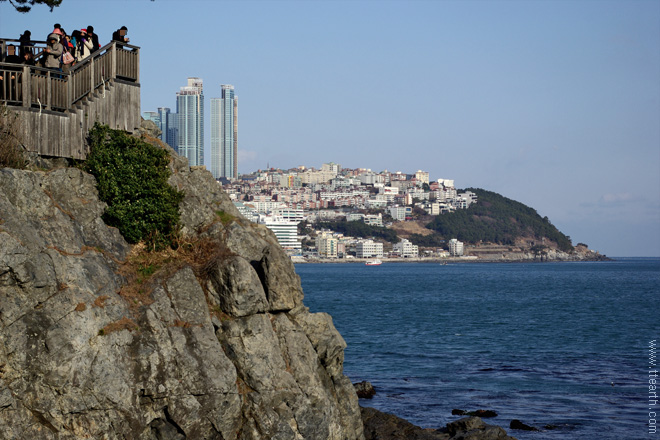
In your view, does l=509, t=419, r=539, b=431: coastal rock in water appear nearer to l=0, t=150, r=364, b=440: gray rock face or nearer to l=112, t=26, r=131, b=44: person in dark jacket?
l=0, t=150, r=364, b=440: gray rock face

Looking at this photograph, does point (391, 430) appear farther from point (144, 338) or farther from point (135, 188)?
point (135, 188)

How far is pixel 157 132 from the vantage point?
19.8m

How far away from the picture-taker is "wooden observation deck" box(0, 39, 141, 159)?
16.2 m

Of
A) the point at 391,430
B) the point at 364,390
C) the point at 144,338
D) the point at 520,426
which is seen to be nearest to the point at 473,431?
the point at 391,430

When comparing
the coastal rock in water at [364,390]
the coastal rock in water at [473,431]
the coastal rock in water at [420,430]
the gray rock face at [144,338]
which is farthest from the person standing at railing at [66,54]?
the coastal rock in water at [364,390]

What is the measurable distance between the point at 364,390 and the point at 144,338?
16020 millimetres

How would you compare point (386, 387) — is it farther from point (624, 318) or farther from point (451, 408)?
point (624, 318)

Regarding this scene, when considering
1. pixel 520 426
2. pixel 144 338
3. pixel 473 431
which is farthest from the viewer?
pixel 520 426

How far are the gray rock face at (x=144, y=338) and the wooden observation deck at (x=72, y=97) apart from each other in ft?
3.64

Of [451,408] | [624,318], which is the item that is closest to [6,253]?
[451,408]

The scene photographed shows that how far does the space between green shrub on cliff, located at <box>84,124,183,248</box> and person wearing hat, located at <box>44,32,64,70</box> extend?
1.95 m

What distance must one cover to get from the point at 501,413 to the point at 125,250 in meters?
15.5

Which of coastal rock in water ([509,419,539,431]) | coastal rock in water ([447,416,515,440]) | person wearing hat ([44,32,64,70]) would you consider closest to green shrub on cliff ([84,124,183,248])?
person wearing hat ([44,32,64,70])

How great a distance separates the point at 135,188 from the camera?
16203 millimetres
